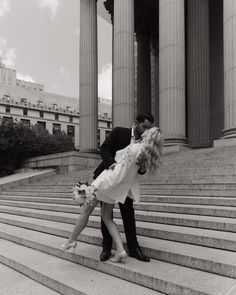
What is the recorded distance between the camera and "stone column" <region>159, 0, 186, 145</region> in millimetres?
15898

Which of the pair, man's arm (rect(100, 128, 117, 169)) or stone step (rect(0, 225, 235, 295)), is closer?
stone step (rect(0, 225, 235, 295))

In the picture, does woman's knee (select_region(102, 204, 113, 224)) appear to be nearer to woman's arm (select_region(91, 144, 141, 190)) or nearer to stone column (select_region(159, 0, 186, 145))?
woman's arm (select_region(91, 144, 141, 190))

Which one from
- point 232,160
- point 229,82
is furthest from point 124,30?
point 232,160

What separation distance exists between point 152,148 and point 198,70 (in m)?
17.2

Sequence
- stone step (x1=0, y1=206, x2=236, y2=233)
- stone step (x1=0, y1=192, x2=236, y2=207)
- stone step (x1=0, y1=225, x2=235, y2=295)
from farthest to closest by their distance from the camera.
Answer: stone step (x1=0, y1=192, x2=236, y2=207)
stone step (x1=0, y1=206, x2=236, y2=233)
stone step (x1=0, y1=225, x2=235, y2=295)

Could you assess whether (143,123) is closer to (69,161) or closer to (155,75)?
(69,161)

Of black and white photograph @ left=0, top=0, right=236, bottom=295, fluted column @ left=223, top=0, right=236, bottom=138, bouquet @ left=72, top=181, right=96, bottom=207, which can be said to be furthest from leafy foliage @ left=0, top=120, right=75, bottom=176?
bouquet @ left=72, top=181, right=96, bottom=207

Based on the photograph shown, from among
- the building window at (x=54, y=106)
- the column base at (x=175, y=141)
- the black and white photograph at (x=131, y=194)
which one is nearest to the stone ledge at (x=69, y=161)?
the black and white photograph at (x=131, y=194)

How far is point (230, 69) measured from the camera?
1386 cm

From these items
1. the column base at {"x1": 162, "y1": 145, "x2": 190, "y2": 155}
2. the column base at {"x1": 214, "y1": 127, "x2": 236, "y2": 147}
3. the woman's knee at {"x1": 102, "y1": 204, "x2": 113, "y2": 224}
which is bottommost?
the woman's knee at {"x1": 102, "y1": 204, "x2": 113, "y2": 224}

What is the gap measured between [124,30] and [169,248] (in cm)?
1610

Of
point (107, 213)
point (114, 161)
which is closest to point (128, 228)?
point (107, 213)

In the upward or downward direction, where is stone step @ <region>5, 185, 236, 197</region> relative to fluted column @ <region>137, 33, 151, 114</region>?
downward

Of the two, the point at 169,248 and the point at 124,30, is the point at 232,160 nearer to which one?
the point at 169,248
